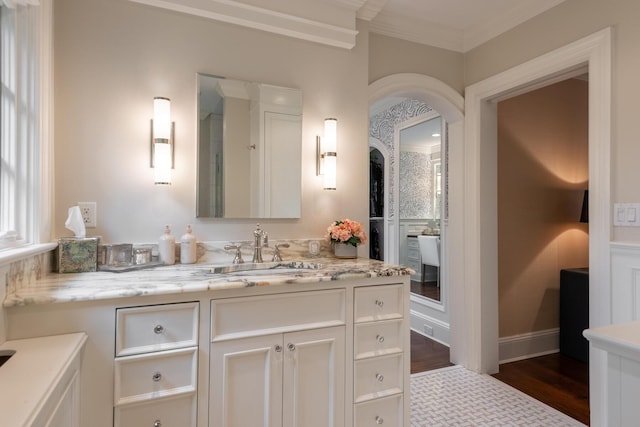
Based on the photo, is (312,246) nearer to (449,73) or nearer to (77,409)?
(77,409)

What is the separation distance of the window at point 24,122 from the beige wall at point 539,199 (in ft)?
10.4

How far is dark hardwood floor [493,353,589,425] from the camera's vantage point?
2400mm

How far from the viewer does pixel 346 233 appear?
7.06ft

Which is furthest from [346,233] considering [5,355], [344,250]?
[5,355]

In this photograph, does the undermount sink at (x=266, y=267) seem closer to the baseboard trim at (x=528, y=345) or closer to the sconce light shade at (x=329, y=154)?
the sconce light shade at (x=329, y=154)

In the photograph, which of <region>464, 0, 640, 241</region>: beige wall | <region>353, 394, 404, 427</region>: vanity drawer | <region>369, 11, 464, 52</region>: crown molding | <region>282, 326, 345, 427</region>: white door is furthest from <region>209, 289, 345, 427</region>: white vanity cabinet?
<region>369, 11, 464, 52</region>: crown molding

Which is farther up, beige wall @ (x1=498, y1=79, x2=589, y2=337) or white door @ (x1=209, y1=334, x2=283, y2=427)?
beige wall @ (x1=498, y1=79, x2=589, y2=337)

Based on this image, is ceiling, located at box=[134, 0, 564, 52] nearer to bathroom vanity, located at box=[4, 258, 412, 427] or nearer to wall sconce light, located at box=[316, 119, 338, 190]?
wall sconce light, located at box=[316, 119, 338, 190]

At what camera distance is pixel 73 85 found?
1.81m

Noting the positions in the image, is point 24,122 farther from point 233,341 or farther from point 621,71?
point 621,71

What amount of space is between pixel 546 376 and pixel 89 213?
3.31 meters

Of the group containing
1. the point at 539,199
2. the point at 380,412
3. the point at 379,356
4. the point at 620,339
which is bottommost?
the point at 380,412

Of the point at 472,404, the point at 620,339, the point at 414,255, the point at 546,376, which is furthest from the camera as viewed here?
the point at 414,255

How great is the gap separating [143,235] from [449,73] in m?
2.54
